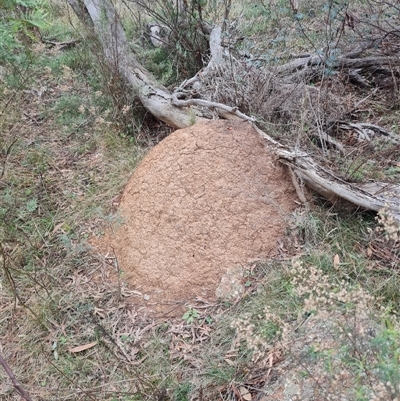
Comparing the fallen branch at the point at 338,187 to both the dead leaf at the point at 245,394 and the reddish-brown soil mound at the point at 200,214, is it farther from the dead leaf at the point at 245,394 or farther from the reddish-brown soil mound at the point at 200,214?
the dead leaf at the point at 245,394

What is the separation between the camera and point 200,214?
10.1ft

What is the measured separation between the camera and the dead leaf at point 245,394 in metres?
2.22

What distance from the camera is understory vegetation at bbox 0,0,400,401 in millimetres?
1919

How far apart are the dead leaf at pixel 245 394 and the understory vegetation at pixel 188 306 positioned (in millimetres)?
15

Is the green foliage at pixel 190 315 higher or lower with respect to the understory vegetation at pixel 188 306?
lower

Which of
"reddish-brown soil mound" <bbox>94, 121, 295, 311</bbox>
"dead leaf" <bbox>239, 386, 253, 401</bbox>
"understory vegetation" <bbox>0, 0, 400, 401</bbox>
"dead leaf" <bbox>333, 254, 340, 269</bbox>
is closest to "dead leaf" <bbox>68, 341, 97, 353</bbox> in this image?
"understory vegetation" <bbox>0, 0, 400, 401</bbox>

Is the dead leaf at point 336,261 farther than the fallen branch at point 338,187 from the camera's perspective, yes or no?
No

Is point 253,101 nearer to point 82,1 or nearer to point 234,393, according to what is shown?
point 234,393

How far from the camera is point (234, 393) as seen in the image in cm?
227

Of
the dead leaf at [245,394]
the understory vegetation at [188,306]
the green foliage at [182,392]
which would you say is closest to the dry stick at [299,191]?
the understory vegetation at [188,306]

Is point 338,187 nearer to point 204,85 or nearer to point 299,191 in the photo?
point 299,191

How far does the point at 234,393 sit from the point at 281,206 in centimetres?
134

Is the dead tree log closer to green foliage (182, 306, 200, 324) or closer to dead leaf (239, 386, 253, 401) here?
green foliage (182, 306, 200, 324)

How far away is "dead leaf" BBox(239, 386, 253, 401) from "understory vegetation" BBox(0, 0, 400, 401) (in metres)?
0.02
